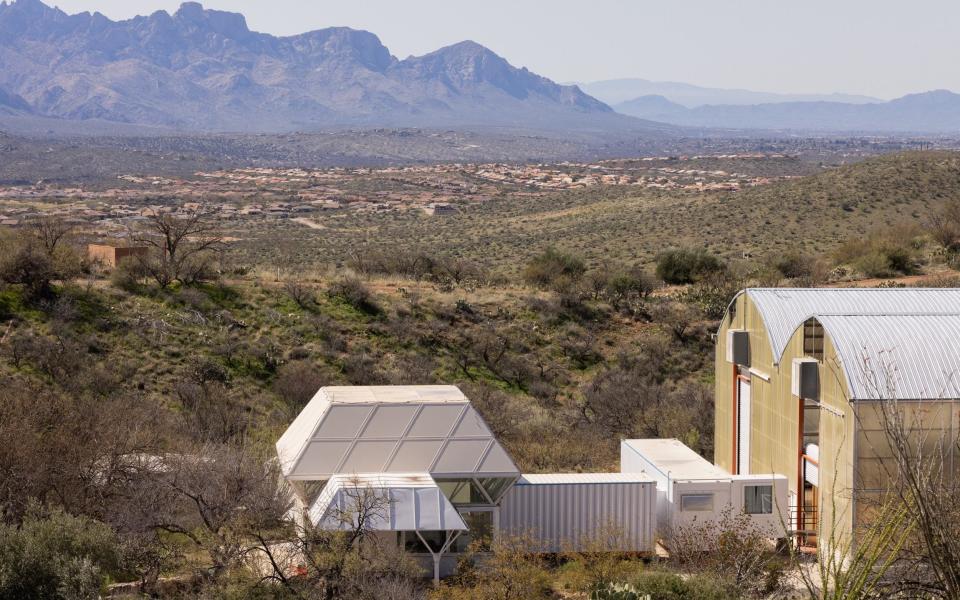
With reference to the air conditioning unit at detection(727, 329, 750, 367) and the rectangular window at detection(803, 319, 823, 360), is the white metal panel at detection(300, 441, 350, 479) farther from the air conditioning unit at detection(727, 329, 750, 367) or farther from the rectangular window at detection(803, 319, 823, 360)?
the air conditioning unit at detection(727, 329, 750, 367)

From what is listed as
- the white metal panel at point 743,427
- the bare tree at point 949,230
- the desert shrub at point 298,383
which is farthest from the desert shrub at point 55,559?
the bare tree at point 949,230

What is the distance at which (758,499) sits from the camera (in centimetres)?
1744

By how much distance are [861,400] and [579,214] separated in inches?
2592

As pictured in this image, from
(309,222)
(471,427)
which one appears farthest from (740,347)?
(309,222)

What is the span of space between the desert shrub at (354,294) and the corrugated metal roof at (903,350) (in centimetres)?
2122

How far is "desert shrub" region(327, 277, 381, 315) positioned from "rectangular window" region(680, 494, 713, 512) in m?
20.0

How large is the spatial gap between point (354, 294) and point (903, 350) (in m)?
22.7

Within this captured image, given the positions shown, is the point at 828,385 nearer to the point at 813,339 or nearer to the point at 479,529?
the point at 813,339

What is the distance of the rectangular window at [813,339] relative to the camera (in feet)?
58.1

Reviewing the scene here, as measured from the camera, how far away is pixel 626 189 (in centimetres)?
→ 9438

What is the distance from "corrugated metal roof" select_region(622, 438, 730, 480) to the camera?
1769cm

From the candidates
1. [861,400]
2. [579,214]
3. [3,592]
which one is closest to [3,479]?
[3,592]

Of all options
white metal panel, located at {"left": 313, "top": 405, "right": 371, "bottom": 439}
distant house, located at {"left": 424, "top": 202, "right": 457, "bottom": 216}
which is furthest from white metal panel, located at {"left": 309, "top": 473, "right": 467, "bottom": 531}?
distant house, located at {"left": 424, "top": 202, "right": 457, "bottom": 216}

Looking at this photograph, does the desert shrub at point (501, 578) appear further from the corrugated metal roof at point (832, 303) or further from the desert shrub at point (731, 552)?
the corrugated metal roof at point (832, 303)
